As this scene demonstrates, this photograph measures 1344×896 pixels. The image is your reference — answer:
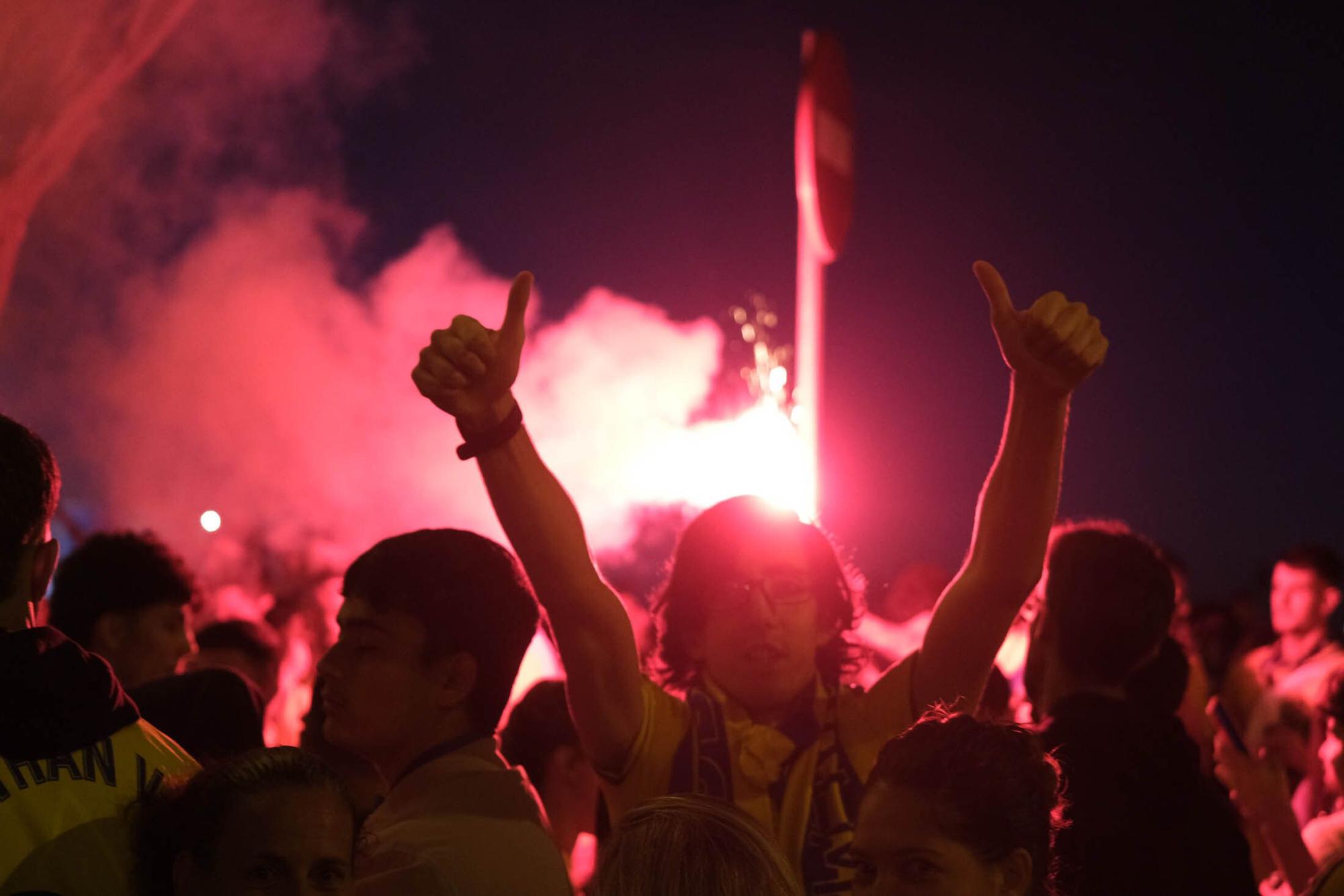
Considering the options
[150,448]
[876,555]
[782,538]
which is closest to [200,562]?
[150,448]

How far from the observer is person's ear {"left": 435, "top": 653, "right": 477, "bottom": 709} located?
2.69 m

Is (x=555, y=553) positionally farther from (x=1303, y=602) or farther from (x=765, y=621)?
(x=1303, y=602)

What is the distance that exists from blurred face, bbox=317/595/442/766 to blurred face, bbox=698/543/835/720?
60 centimetres

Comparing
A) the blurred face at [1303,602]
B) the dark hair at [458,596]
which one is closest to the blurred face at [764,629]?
the dark hair at [458,596]

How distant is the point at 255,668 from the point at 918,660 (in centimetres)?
333

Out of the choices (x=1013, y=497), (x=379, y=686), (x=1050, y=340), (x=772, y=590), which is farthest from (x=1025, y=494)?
(x=379, y=686)

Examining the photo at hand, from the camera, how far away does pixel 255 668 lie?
5.25 m

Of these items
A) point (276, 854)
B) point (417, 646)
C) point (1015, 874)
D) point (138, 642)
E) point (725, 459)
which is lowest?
point (1015, 874)

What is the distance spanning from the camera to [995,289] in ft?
8.50

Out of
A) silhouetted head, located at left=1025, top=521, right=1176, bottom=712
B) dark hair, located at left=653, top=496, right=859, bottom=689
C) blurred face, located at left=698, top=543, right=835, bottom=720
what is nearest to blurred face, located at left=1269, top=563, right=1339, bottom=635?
silhouetted head, located at left=1025, top=521, right=1176, bottom=712

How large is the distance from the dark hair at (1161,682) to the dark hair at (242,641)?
3213 millimetres

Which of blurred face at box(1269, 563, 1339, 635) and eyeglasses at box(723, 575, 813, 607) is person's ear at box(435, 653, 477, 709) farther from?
blurred face at box(1269, 563, 1339, 635)

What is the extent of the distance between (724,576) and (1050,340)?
0.86m

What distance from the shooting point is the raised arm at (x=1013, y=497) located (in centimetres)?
249
